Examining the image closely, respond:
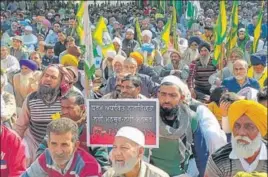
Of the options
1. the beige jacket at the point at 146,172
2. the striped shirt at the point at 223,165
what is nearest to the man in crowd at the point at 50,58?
the striped shirt at the point at 223,165

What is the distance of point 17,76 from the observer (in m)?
8.98

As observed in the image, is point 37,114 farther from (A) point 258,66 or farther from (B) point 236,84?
(A) point 258,66

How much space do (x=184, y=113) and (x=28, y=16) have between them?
833 inches

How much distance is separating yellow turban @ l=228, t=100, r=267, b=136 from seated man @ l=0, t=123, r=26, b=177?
160 centimetres

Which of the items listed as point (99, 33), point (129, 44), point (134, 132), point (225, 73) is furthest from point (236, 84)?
point (129, 44)

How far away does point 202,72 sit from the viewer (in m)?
10.7

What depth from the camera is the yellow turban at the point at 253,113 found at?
4.76 meters

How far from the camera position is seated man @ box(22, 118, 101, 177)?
4867 mm

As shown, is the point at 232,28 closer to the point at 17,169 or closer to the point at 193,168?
the point at 193,168

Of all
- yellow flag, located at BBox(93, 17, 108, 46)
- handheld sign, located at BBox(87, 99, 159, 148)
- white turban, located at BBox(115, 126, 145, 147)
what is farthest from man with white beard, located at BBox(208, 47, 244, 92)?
white turban, located at BBox(115, 126, 145, 147)

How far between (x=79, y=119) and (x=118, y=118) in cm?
47

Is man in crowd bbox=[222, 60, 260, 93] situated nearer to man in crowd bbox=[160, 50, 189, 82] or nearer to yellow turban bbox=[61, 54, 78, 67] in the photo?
man in crowd bbox=[160, 50, 189, 82]

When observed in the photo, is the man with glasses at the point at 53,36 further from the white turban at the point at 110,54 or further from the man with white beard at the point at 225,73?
the man with white beard at the point at 225,73

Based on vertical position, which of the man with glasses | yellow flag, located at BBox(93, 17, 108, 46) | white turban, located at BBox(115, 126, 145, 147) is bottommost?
the man with glasses
